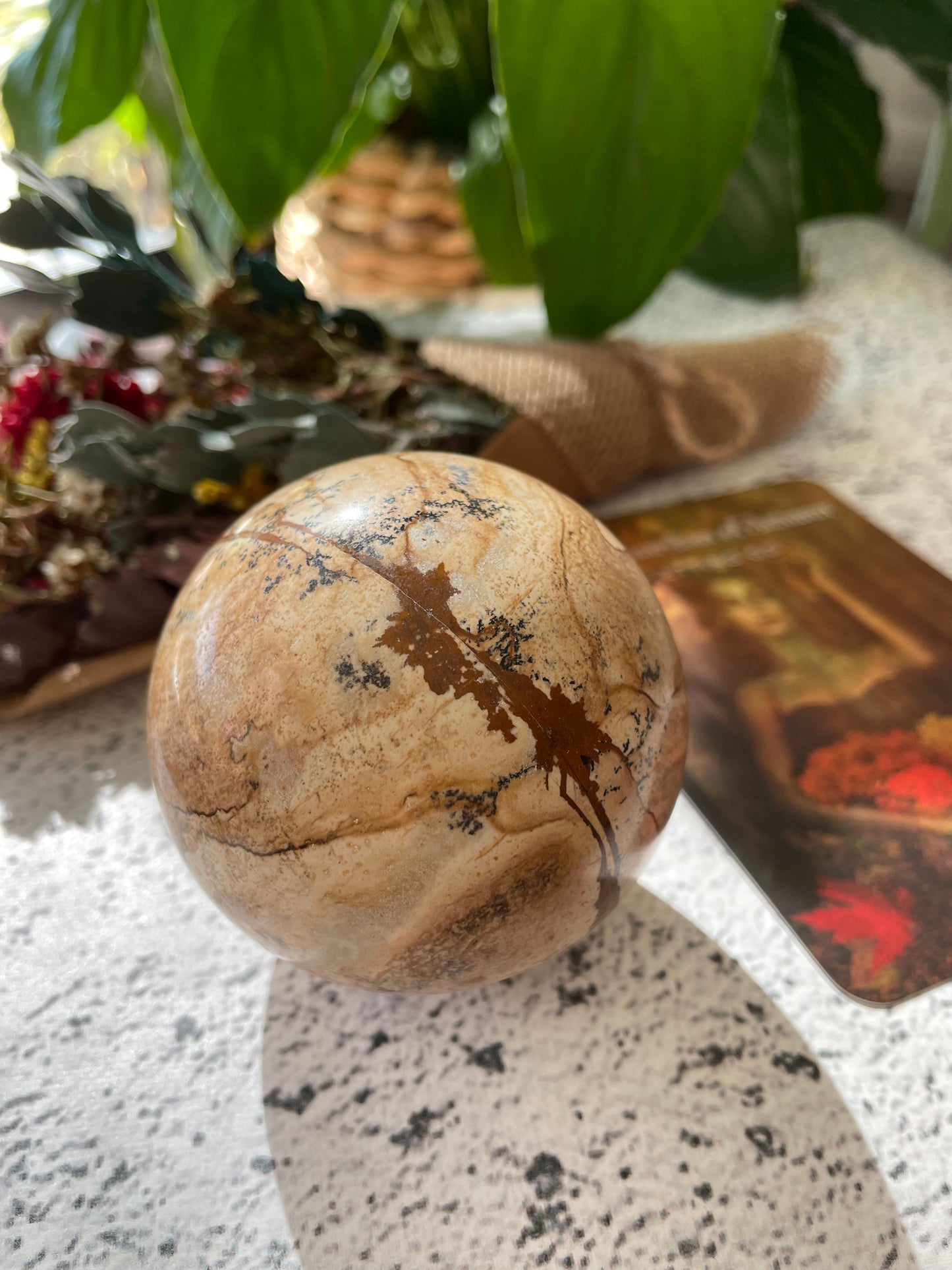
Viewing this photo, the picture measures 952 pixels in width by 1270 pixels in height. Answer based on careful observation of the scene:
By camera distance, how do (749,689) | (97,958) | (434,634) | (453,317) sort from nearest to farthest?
(434,634)
(97,958)
(749,689)
(453,317)

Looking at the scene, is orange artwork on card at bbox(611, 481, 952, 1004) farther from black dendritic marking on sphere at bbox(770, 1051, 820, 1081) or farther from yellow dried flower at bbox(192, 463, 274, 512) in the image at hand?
yellow dried flower at bbox(192, 463, 274, 512)

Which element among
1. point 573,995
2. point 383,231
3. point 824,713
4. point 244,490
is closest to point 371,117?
point 383,231

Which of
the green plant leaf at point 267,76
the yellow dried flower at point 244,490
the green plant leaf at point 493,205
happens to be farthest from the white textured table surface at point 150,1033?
the green plant leaf at point 493,205

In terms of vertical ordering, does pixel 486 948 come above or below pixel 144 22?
below

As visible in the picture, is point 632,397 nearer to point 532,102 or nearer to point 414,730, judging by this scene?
point 532,102

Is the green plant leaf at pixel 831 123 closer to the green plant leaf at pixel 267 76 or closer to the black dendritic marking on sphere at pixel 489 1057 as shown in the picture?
the green plant leaf at pixel 267 76

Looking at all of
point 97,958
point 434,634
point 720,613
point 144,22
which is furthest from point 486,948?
point 144,22

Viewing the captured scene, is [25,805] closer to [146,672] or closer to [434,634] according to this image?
[146,672]

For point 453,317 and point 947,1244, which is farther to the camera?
point 453,317

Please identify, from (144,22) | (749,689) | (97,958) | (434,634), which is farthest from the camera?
(144,22)
